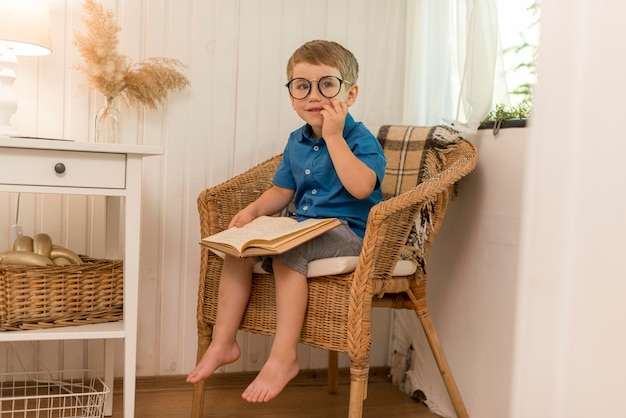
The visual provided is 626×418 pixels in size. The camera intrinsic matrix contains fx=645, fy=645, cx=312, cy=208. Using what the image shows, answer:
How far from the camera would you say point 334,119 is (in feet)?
5.10

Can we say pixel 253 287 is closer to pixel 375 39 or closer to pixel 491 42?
pixel 491 42

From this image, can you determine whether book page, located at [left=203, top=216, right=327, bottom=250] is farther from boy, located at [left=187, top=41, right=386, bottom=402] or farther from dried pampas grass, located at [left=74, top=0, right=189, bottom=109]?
dried pampas grass, located at [left=74, top=0, right=189, bottom=109]

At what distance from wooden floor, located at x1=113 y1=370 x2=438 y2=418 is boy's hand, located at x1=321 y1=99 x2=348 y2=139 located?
0.82 metres

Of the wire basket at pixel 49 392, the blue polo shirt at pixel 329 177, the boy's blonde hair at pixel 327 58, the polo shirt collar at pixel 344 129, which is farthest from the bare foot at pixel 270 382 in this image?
the boy's blonde hair at pixel 327 58

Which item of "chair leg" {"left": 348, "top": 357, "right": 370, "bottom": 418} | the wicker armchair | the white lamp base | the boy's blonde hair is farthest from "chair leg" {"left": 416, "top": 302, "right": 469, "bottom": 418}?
the white lamp base

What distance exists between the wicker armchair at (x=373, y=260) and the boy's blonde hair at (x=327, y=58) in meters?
0.33

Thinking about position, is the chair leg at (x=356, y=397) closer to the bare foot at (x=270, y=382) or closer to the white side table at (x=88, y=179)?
the bare foot at (x=270, y=382)

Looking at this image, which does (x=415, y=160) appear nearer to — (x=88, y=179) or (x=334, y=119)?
(x=334, y=119)

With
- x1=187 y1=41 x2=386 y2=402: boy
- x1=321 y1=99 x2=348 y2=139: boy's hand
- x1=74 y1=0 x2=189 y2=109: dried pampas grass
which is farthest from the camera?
x1=74 y1=0 x2=189 y2=109: dried pampas grass

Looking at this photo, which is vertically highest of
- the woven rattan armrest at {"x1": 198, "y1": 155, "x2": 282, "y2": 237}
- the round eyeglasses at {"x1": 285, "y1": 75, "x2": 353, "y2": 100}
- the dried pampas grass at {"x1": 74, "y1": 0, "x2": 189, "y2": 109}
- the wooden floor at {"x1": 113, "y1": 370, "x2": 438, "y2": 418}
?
the dried pampas grass at {"x1": 74, "y1": 0, "x2": 189, "y2": 109}

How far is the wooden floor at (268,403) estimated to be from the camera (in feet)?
6.01

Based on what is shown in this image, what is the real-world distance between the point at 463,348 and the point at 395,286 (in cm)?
36

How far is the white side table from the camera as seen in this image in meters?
1.39

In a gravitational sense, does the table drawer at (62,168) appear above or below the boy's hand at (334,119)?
below
